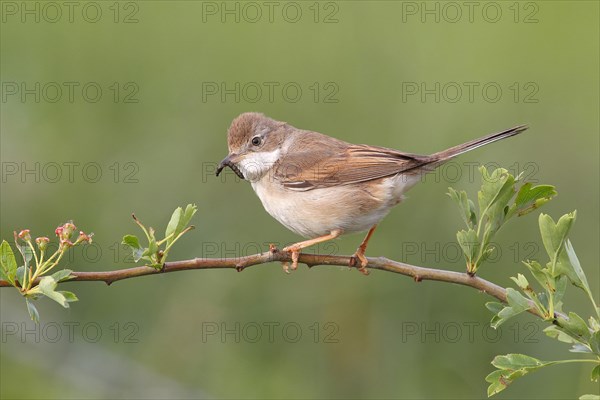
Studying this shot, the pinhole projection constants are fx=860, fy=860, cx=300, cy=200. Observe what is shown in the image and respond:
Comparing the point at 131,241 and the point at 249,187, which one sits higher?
the point at 249,187

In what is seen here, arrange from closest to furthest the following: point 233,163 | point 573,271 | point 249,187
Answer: point 573,271, point 233,163, point 249,187

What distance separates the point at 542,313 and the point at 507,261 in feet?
7.04

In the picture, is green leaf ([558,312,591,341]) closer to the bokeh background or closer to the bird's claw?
the bird's claw

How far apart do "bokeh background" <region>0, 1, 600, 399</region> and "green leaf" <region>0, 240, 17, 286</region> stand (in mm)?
1751

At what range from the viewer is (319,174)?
4.70 m

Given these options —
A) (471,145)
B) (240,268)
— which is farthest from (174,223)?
(471,145)

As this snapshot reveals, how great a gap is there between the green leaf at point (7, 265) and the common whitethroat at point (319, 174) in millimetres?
1615

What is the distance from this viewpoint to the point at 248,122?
4.91 m

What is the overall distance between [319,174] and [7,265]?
224 centimetres

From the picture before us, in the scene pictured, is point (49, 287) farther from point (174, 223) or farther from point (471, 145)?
point (471, 145)

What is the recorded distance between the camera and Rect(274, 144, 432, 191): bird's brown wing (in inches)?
175

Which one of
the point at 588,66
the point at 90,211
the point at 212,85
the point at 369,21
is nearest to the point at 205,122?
the point at 212,85

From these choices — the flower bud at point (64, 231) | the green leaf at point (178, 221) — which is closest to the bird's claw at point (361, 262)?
the green leaf at point (178, 221)

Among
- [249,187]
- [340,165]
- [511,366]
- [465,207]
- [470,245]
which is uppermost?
[340,165]
